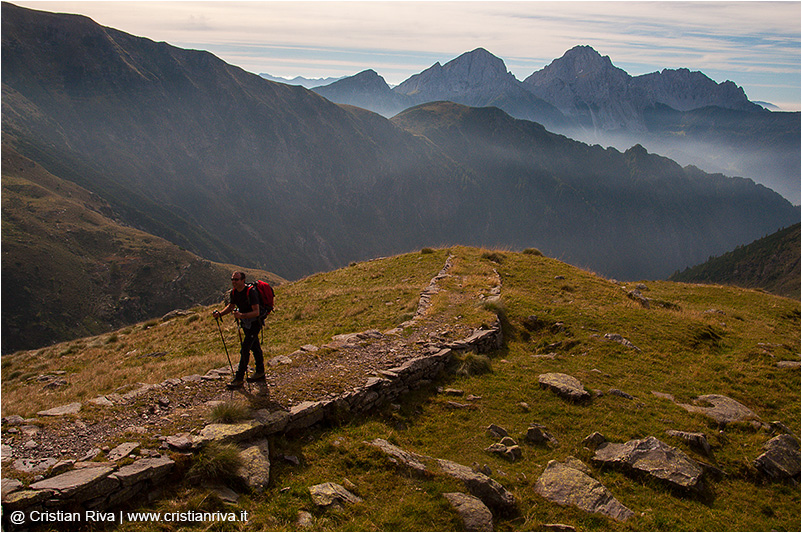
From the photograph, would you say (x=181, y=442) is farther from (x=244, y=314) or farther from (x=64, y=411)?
(x=64, y=411)

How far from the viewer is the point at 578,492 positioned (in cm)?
912

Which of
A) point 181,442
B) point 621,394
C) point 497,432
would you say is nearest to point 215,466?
point 181,442

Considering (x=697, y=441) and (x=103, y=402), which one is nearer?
(x=103, y=402)

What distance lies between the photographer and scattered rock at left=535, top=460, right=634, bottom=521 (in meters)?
8.73

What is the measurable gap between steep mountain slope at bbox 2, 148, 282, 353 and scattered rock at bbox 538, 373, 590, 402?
12516 centimetres

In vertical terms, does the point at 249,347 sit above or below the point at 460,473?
above

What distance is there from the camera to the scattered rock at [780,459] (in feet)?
34.4

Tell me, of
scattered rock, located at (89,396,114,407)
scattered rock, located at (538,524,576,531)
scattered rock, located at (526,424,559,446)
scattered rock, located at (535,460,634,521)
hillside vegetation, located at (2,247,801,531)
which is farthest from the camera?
scattered rock, located at (526,424,559,446)

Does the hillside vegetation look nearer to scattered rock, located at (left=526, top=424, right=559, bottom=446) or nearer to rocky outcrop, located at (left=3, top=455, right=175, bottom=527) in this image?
scattered rock, located at (left=526, top=424, right=559, bottom=446)

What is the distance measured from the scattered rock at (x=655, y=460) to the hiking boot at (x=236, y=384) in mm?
8982

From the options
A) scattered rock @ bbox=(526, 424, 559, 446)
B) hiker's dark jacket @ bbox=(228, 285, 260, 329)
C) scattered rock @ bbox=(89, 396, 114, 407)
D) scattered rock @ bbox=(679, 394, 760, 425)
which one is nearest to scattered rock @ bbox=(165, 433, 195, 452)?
scattered rock @ bbox=(89, 396, 114, 407)

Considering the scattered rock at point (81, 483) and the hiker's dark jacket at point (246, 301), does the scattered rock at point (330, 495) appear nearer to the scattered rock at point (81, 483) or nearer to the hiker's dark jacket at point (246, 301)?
the scattered rock at point (81, 483)

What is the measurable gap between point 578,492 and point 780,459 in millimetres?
5862

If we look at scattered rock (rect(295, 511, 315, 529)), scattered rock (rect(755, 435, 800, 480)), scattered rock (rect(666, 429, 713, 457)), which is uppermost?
scattered rock (rect(295, 511, 315, 529))
